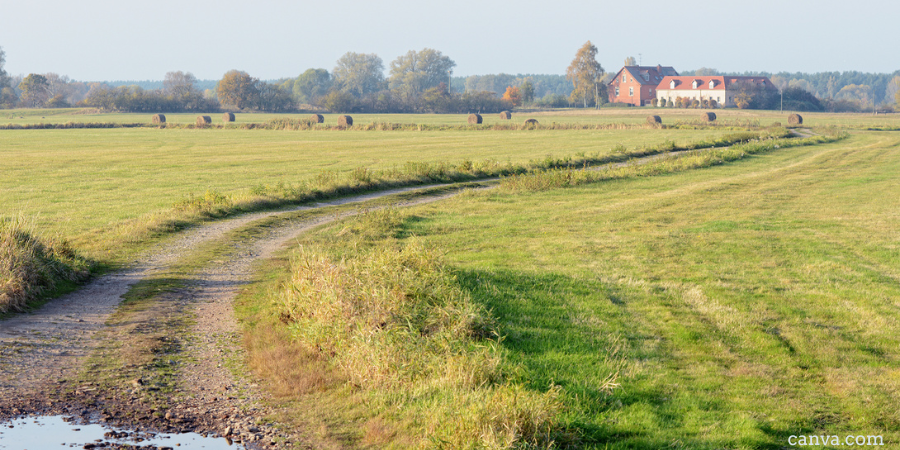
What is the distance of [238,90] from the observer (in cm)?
13525

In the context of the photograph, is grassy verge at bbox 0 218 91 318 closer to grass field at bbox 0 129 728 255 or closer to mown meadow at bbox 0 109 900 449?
mown meadow at bbox 0 109 900 449

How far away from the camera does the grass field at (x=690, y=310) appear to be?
7418 millimetres

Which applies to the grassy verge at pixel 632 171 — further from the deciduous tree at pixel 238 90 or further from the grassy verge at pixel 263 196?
the deciduous tree at pixel 238 90

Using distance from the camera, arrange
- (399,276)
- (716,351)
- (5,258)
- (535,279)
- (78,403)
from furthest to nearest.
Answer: (535,279), (5,258), (399,276), (716,351), (78,403)

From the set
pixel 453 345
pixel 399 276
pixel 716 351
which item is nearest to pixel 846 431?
pixel 716 351

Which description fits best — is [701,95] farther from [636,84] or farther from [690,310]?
[690,310]

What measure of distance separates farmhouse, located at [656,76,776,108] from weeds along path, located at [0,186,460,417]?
131m

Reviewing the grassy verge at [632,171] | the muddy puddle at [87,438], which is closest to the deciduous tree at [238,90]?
the grassy verge at [632,171]

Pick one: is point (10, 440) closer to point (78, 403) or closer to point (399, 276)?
point (78, 403)

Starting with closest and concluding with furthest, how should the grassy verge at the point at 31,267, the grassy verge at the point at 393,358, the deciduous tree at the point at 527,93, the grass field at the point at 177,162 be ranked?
the grassy verge at the point at 393,358
the grassy verge at the point at 31,267
the grass field at the point at 177,162
the deciduous tree at the point at 527,93

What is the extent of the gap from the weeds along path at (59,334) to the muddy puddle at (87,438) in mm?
568

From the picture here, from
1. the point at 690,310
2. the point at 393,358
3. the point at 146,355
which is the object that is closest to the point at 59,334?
the point at 146,355

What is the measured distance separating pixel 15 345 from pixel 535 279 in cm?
815

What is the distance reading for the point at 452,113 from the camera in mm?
139750
